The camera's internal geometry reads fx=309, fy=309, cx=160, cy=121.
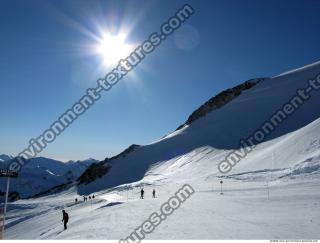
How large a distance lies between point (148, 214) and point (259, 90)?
300ft

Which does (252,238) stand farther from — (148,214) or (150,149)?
(150,149)

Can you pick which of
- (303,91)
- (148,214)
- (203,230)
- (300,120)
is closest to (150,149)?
(300,120)

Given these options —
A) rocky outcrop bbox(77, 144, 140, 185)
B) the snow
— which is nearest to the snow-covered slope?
the snow

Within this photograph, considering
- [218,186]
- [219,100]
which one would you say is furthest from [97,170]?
[218,186]

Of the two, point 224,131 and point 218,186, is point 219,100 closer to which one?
point 224,131

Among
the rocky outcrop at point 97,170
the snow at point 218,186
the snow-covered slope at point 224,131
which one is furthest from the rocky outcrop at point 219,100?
the rocky outcrop at point 97,170

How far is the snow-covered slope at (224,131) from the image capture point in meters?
64.8

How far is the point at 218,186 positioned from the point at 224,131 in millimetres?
42808

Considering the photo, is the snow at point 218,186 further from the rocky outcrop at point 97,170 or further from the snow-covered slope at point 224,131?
the rocky outcrop at point 97,170

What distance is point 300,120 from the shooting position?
63438 millimetres

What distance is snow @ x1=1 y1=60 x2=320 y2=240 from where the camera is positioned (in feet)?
52.3

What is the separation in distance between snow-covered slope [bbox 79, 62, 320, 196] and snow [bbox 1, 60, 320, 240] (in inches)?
10.9

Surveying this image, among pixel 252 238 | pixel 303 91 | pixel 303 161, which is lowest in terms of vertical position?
pixel 252 238

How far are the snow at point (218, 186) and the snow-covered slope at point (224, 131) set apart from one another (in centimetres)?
28
